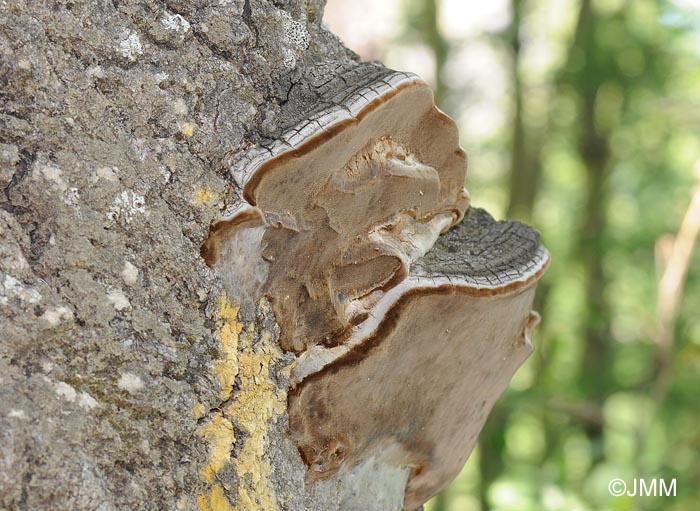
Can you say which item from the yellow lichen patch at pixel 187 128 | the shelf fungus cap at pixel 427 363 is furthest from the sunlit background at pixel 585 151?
the yellow lichen patch at pixel 187 128

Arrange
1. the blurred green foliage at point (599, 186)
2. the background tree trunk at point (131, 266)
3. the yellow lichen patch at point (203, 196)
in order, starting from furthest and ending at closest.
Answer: the blurred green foliage at point (599, 186), the yellow lichen patch at point (203, 196), the background tree trunk at point (131, 266)

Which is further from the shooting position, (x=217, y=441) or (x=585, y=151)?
(x=585, y=151)

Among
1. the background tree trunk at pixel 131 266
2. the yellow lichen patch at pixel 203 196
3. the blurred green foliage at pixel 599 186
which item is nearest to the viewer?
Result: the background tree trunk at pixel 131 266

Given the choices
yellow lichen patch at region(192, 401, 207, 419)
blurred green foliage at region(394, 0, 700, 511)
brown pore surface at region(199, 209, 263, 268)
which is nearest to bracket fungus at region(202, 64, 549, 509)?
brown pore surface at region(199, 209, 263, 268)

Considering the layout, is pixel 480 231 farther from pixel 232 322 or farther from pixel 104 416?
pixel 104 416

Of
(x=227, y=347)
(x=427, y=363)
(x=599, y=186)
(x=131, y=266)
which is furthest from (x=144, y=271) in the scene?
(x=599, y=186)

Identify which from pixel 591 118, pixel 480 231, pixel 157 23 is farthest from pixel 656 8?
pixel 157 23

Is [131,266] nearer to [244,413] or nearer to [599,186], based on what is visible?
[244,413]

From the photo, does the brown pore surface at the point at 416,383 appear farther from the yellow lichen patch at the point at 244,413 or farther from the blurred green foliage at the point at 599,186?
the blurred green foliage at the point at 599,186
